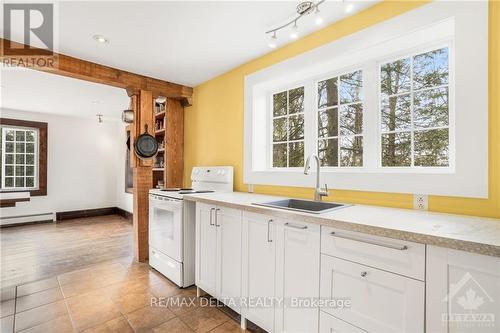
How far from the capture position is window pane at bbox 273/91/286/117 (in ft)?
8.80

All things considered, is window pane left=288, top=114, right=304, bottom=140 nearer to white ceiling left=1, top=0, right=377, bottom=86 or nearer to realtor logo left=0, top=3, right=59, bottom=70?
white ceiling left=1, top=0, right=377, bottom=86

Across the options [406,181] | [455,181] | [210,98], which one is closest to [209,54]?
[210,98]

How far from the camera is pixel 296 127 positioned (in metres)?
2.54

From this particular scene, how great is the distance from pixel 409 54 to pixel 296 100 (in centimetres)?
102

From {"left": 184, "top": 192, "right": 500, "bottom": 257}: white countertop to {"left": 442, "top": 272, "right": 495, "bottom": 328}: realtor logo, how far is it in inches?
5.7

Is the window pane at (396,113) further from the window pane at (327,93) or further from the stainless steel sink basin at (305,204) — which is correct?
the stainless steel sink basin at (305,204)

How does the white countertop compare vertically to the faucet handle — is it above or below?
below

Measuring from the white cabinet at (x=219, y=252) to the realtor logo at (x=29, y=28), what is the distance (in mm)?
1983

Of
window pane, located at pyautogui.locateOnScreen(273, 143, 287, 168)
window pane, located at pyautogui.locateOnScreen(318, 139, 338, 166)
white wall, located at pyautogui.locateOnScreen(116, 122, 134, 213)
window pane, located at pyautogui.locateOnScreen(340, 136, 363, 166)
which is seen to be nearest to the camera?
window pane, located at pyautogui.locateOnScreen(340, 136, 363, 166)

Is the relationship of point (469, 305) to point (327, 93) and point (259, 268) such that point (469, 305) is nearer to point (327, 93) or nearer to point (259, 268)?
point (259, 268)

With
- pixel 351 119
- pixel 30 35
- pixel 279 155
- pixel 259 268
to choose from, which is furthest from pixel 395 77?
pixel 30 35

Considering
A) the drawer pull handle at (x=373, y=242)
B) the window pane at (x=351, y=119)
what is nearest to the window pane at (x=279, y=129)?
the window pane at (x=351, y=119)

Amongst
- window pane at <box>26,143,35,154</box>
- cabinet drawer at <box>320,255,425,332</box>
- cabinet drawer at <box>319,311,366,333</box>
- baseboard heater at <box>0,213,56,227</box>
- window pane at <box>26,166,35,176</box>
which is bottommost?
baseboard heater at <box>0,213,56,227</box>

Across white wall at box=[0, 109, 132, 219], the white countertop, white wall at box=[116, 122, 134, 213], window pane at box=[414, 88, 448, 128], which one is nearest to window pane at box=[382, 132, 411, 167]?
window pane at box=[414, 88, 448, 128]
